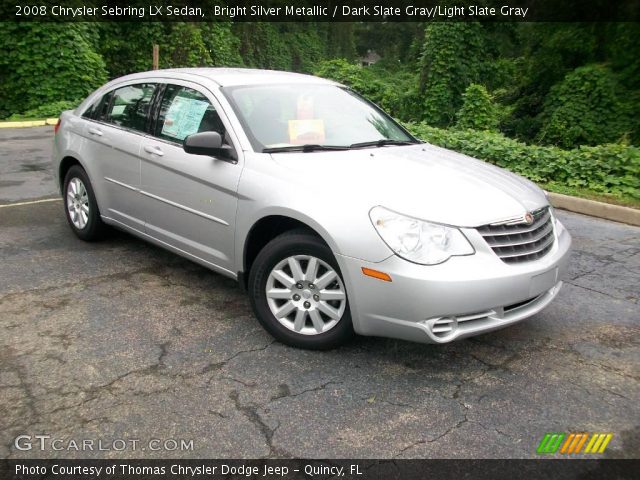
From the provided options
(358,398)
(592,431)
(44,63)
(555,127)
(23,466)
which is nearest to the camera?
(23,466)

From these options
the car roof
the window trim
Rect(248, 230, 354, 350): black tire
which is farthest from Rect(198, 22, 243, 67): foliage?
Rect(248, 230, 354, 350): black tire

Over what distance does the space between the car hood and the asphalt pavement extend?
0.92m

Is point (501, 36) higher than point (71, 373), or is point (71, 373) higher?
point (501, 36)

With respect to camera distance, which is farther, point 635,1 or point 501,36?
point 501,36

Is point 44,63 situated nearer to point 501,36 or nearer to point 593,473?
point 501,36

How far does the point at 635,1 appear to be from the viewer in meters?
14.2

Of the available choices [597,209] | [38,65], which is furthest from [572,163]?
[38,65]

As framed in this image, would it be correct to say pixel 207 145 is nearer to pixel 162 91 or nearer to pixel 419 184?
pixel 162 91

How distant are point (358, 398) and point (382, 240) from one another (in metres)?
0.86

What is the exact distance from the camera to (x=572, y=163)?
26.9 ft

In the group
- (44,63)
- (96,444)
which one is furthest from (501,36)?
(96,444)

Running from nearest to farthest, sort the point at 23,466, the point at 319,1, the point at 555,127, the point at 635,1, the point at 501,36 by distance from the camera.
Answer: the point at 23,466
the point at 635,1
the point at 555,127
the point at 501,36
the point at 319,1

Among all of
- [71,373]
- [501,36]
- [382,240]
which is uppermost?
[501,36]

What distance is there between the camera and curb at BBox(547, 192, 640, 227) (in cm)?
692
